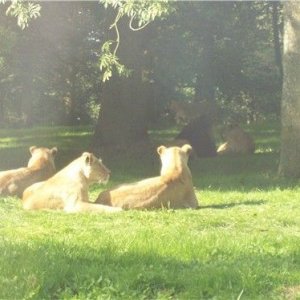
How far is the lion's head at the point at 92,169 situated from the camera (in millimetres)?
11758

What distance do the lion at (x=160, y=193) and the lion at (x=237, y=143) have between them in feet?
29.7

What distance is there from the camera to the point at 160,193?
1109cm

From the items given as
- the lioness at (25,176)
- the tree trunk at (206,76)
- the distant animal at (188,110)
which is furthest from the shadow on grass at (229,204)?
the distant animal at (188,110)

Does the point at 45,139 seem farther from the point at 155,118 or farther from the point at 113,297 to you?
the point at 113,297

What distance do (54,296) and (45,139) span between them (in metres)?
19.5

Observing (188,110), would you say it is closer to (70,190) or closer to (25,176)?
(25,176)

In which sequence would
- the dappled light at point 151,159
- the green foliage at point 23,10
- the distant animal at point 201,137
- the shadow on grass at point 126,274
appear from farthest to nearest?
the distant animal at point 201,137 < the green foliage at point 23,10 < the dappled light at point 151,159 < the shadow on grass at point 126,274

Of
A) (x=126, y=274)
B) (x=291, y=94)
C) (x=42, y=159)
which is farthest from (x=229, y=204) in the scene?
(x=126, y=274)

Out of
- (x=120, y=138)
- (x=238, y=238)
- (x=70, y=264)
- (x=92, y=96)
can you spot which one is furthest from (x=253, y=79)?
(x=70, y=264)

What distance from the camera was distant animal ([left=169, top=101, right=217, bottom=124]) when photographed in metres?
27.8

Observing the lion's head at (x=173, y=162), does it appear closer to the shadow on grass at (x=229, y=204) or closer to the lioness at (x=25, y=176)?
the shadow on grass at (x=229, y=204)

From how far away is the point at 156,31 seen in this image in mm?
21344

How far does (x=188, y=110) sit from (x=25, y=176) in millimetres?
15543

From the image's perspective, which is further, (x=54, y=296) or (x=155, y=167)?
(x=155, y=167)
